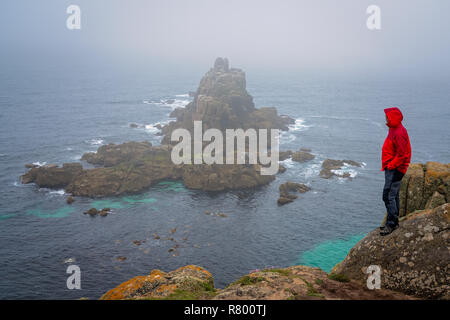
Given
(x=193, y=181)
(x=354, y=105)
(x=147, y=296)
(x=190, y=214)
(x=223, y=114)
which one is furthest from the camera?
(x=354, y=105)

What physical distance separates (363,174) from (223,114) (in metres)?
47.1

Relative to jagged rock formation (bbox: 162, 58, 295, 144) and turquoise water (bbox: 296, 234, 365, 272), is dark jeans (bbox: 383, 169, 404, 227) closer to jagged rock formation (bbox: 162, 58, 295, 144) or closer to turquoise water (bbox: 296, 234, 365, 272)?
turquoise water (bbox: 296, 234, 365, 272)

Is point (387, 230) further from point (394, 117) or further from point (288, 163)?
point (288, 163)

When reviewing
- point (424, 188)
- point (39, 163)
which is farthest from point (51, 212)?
point (424, 188)

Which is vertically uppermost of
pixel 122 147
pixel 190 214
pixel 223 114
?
pixel 223 114

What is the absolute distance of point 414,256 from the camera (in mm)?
13828

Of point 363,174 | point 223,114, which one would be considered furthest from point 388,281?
point 223,114

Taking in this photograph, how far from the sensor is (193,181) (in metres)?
83.1

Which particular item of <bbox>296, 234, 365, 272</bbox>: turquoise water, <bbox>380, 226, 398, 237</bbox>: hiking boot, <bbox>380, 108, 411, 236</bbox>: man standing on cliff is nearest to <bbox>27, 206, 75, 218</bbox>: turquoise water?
<bbox>296, 234, 365, 272</bbox>: turquoise water

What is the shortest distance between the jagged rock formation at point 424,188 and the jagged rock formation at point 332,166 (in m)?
70.9

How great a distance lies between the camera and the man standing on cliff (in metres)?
14.2

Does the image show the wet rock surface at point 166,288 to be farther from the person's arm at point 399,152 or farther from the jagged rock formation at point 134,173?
the jagged rock formation at point 134,173
